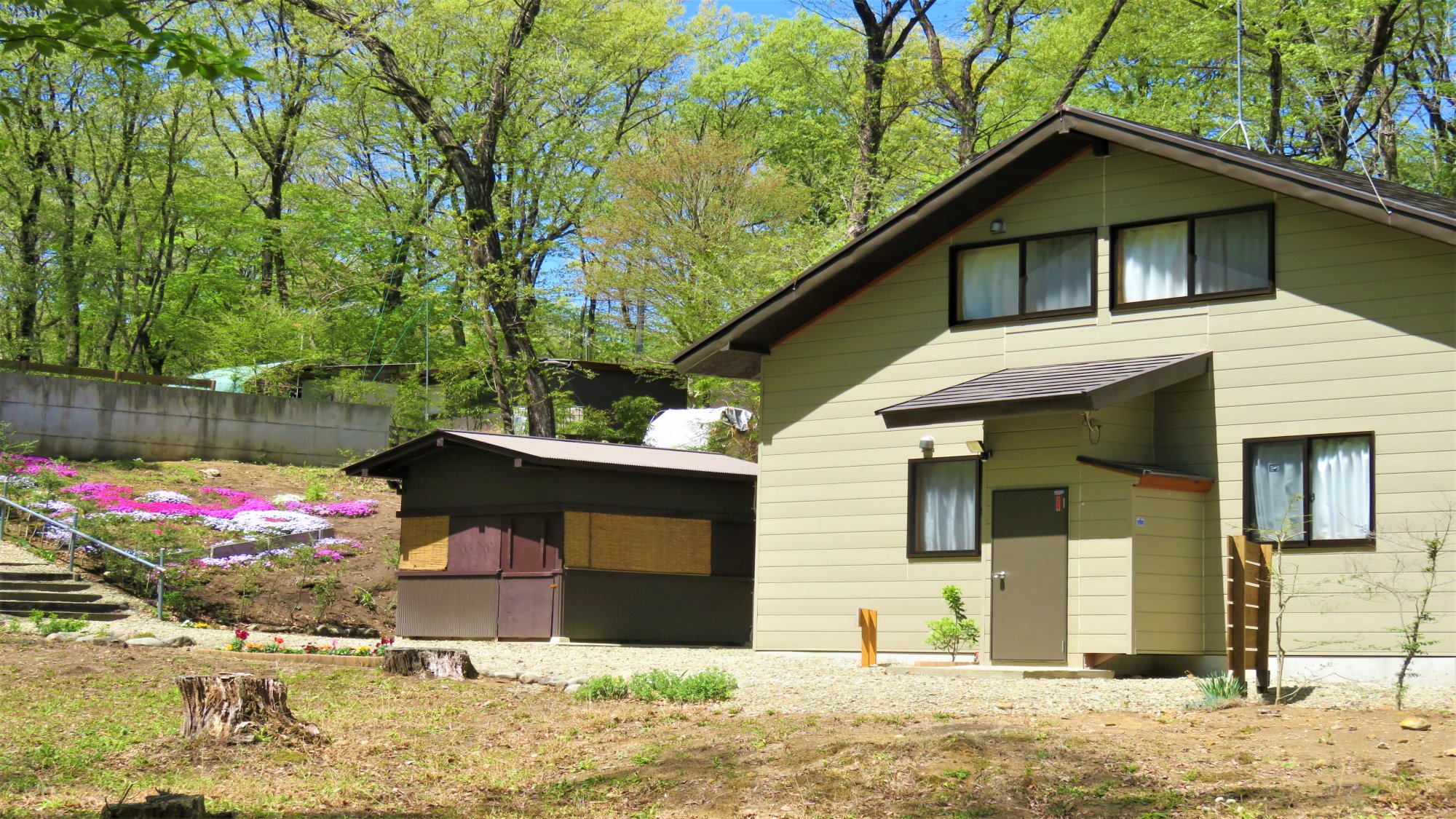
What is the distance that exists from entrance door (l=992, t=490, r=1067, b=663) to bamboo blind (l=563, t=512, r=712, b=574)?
25.8ft

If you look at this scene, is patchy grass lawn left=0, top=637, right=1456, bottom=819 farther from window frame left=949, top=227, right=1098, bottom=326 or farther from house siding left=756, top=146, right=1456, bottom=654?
window frame left=949, top=227, right=1098, bottom=326

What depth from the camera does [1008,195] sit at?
1717 centimetres

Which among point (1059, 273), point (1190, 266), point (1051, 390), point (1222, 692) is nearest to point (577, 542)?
point (1059, 273)

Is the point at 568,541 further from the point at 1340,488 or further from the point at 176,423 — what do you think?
the point at 176,423

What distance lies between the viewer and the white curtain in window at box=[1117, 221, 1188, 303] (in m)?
15.9

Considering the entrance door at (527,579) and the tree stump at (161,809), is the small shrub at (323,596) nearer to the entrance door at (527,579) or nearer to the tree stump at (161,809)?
the entrance door at (527,579)

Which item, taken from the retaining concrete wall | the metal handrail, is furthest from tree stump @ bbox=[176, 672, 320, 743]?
the retaining concrete wall

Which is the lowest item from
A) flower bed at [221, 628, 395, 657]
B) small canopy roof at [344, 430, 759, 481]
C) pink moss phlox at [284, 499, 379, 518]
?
flower bed at [221, 628, 395, 657]

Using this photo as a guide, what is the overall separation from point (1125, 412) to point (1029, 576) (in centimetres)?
215

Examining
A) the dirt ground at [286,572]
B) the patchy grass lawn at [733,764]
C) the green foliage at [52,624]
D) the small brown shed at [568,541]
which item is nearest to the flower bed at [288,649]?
the green foliage at [52,624]

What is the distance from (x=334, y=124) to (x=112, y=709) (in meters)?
30.3

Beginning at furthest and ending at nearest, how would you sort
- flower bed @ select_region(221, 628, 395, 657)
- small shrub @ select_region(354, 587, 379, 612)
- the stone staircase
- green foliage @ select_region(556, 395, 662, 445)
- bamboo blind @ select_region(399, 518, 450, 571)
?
1. green foliage @ select_region(556, 395, 662, 445)
2. small shrub @ select_region(354, 587, 379, 612)
3. bamboo blind @ select_region(399, 518, 450, 571)
4. the stone staircase
5. flower bed @ select_region(221, 628, 395, 657)

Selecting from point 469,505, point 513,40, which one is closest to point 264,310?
point 513,40

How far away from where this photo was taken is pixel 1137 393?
14.8 metres
